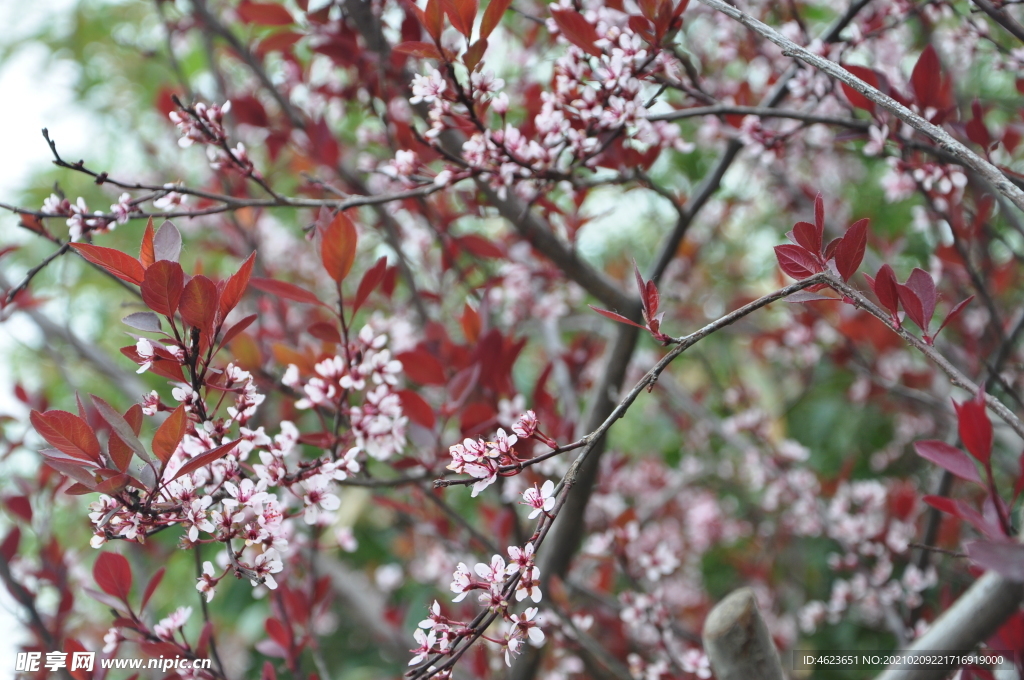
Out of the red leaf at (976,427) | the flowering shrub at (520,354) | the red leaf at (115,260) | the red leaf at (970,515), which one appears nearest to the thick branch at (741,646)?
the flowering shrub at (520,354)

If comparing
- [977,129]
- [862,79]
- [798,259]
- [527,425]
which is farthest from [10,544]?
[977,129]

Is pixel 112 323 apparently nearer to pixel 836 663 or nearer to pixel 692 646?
pixel 692 646

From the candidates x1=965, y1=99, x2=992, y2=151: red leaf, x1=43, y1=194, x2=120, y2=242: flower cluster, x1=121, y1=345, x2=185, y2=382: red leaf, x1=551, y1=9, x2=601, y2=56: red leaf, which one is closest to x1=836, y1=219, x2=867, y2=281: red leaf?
x1=551, y1=9, x2=601, y2=56: red leaf

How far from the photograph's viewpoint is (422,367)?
4.00ft

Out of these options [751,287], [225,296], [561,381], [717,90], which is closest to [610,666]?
[561,381]

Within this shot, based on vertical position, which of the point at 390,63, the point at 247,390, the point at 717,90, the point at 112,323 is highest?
the point at 112,323

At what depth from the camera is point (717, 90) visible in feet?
6.35

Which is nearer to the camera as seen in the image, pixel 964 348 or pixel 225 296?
pixel 225 296

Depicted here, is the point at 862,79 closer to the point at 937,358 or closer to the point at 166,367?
the point at 937,358

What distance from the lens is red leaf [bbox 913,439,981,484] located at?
2.09ft

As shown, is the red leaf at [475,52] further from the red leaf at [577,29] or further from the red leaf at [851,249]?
the red leaf at [851,249]

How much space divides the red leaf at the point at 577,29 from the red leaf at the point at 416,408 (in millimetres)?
584

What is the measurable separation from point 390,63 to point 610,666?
123 centimetres

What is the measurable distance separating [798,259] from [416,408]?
63 cm
